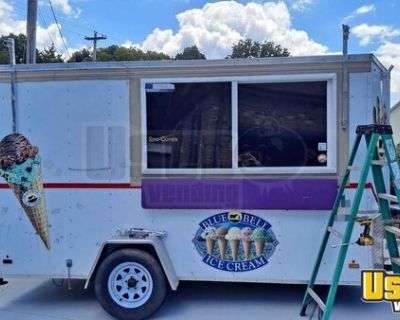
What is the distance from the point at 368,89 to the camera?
13.9ft

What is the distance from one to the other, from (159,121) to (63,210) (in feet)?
4.44

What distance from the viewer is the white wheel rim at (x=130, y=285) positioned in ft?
14.6

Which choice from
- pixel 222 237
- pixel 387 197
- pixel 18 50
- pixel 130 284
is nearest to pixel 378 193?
pixel 387 197

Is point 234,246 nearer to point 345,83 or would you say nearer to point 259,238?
point 259,238

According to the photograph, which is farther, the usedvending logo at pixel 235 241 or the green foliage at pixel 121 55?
the green foliage at pixel 121 55

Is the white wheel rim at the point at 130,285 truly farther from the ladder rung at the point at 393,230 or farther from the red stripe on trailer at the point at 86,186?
the ladder rung at the point at 393,230

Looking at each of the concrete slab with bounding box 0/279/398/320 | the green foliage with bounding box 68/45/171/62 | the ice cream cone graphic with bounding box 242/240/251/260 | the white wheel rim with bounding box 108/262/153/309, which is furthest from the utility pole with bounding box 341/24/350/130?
the green foliage with bounding box 68/45/171/62

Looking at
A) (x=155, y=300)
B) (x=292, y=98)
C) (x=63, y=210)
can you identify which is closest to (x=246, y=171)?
(x=292, y=98)

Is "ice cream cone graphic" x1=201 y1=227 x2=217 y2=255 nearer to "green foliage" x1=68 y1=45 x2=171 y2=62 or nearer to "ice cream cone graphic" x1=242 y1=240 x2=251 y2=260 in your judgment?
"ice cream cone graphic" x1=242 y1=240 x2=251 y2=260

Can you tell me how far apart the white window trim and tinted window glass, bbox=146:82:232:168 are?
0.04 meters

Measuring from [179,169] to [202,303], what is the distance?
4.98ft

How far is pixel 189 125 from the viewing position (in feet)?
14.9

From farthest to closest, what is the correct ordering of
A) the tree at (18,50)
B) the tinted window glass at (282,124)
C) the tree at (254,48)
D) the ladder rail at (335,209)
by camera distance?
the tree at (254,48) → the tree at (18,50) → the tinted window glass at (282,124) → the ladder rail at (335,209)

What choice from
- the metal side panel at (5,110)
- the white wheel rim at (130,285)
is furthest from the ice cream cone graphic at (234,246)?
the metal side panel at (5,110)
